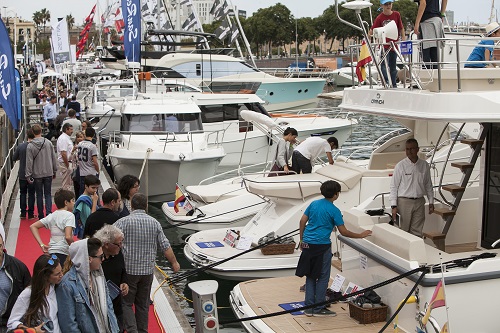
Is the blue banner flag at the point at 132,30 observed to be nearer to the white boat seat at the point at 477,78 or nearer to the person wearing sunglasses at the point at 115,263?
the white boat seat at the point at 477,78

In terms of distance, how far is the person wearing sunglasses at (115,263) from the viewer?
7113mm

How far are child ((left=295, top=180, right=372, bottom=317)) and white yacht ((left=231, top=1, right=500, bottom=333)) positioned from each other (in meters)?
0.33

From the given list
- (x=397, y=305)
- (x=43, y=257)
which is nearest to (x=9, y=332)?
(x=43, y=257)

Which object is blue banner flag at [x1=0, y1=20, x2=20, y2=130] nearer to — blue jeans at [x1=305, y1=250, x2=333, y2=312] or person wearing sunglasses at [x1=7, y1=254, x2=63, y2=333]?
blue jeans at [x1=305, y1=250, x2=333, y2=312]

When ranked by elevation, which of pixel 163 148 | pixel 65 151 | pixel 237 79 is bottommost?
pixel 163 148

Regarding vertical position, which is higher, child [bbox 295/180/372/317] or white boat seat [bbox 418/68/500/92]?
white boat seat [bbox 418/68/500/92]

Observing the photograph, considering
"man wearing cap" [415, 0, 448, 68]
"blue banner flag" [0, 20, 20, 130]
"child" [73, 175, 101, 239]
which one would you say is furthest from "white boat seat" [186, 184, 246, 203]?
"man wearing cap" [415, 0, 448, 68]

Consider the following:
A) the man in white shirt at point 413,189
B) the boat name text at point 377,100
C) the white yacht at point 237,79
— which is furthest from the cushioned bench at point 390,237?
the white yacht at point 237,79

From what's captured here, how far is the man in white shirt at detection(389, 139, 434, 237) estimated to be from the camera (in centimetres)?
970

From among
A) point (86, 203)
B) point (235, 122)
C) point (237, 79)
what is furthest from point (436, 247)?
point (237, 79)

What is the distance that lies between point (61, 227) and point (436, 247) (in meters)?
4.66

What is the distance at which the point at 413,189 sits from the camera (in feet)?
31.9

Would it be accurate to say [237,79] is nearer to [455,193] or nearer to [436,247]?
[455,193]

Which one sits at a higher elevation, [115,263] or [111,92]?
[111,92]
